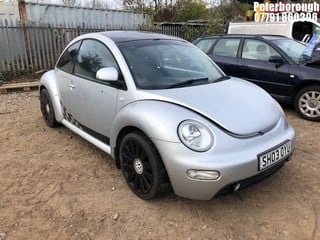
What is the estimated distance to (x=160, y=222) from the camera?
2922 mm

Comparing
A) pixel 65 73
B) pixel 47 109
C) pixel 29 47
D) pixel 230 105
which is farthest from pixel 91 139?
pixel 29 47

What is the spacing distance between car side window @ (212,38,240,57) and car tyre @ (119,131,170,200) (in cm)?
429

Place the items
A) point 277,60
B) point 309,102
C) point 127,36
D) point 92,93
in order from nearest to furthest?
point 92,93
point 127,36
point 309,102
point 277,60

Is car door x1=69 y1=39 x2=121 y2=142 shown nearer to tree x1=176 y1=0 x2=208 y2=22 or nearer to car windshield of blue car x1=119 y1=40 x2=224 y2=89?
car windshield of blue car x1=119 y1=40 x2=224 y2=89

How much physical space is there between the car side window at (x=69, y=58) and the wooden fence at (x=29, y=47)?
541 cm

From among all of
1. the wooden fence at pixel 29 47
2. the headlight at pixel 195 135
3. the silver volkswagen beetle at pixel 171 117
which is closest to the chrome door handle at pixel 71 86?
the silver volkswagen beetle at pixel 171 117

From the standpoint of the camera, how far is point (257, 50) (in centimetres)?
652

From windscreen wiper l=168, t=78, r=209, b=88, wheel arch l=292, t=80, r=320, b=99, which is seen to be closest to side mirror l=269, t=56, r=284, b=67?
wheel arch l=292, t=80, r=320, b=99

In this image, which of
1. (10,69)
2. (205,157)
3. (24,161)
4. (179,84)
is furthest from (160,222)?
(10,69)

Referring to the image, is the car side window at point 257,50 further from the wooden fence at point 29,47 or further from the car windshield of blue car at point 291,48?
the wooden fence at point 29,47

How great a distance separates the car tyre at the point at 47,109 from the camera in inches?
200

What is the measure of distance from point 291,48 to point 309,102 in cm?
131

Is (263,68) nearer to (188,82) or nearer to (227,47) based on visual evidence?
(227,47)

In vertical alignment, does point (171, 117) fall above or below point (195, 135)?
above
